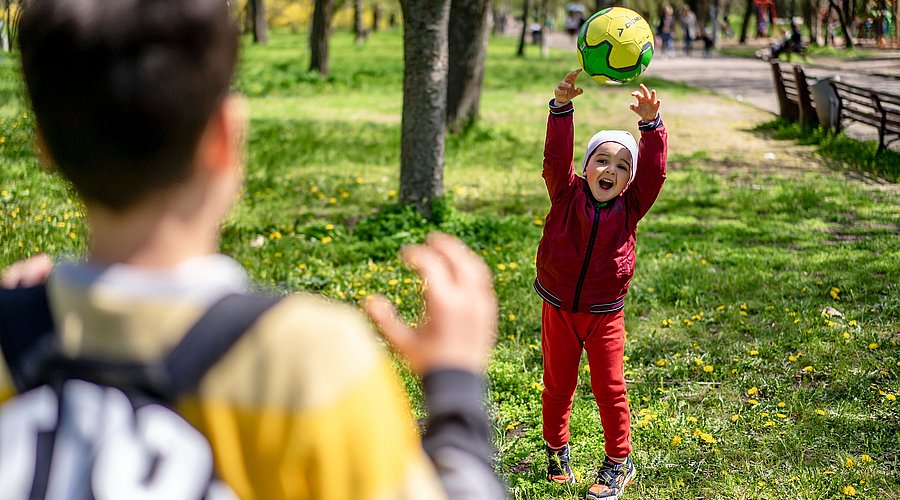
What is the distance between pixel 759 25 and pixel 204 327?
4979 centimetres

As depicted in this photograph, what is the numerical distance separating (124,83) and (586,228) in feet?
9.76

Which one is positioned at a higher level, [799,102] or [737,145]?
[799,102]

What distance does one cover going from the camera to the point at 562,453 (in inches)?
165

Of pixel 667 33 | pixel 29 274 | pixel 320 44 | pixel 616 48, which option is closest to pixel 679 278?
pixel 616 48

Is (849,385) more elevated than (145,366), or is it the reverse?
(145,366)

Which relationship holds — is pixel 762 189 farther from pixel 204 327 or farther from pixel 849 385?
pixel 204 327

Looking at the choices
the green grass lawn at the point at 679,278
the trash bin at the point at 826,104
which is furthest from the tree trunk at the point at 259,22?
the trash bin at the point at 826,104

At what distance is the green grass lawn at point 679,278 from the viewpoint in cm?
436

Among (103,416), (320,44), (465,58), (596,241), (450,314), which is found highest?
(450,314)

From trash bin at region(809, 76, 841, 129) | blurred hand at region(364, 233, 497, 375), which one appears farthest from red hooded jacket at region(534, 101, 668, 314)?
trash bin at region(809, 76, 841, 129)

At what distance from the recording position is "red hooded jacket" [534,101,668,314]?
3795 mm

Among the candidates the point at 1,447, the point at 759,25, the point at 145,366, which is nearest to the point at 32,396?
the point at 1,447

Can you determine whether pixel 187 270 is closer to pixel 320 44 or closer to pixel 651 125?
pixel 651 125

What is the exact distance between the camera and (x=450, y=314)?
1173 mm
